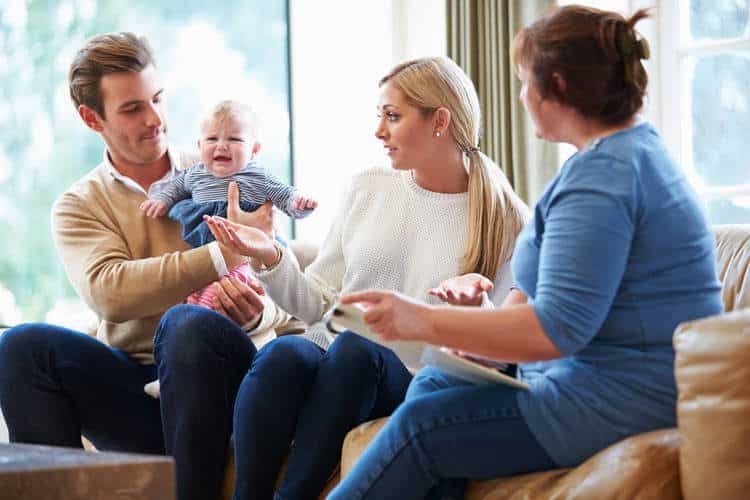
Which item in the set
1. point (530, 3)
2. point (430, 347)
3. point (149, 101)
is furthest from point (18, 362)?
point (530, 3)

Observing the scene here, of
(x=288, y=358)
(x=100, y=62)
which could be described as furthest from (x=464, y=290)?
(x=100, y=62)

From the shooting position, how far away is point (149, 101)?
2.69 meters

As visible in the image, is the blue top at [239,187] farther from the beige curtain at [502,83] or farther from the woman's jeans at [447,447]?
the beige curtain at [502,83]

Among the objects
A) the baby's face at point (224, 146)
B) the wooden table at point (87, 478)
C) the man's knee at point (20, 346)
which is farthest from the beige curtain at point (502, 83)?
the wooden table at point (87, 478)

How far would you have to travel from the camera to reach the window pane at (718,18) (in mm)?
3594

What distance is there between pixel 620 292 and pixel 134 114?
1548mm

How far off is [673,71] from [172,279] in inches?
84.3

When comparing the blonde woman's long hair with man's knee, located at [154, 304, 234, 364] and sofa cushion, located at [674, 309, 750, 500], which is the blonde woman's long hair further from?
sofa cushion, located at [674, 309, 750, 500]

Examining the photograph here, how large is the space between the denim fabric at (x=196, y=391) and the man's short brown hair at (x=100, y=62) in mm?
711

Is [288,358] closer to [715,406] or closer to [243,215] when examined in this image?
[243,215]

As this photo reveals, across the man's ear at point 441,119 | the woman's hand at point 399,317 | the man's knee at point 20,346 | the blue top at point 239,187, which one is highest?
the man's ear at point 441,119

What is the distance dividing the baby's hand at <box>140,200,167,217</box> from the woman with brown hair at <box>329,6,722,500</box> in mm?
1179

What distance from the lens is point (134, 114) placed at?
2686mm

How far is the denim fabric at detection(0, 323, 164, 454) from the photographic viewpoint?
239 centimetres
